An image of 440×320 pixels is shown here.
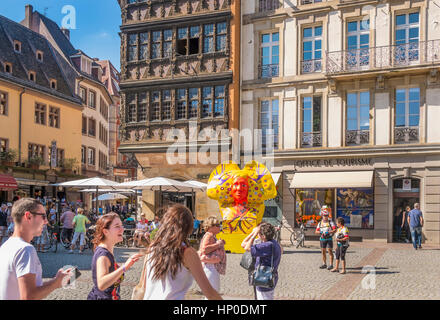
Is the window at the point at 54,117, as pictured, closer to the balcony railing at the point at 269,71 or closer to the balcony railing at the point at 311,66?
the balcony railing at the point at 269,71

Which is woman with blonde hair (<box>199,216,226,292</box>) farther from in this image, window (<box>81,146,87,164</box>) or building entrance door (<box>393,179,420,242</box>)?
window (<box>81,146,87,164</box>)

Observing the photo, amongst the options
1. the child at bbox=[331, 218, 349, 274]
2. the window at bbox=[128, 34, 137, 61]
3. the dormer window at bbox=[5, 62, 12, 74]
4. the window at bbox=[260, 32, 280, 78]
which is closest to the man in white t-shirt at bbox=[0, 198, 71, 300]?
the child at bbox=[331, 218, 349, 274]

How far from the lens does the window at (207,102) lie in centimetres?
2525

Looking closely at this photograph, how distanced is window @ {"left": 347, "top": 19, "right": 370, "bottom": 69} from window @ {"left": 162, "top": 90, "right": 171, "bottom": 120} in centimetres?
858

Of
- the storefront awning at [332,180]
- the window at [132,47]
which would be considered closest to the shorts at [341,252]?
the storefront awning at [332,180]

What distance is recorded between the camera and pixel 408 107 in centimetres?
2194

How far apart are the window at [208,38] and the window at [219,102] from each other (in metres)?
1.91

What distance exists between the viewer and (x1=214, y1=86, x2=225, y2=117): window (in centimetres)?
2498

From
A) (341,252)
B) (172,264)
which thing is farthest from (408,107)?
(172,264)

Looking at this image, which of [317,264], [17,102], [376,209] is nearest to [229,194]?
[317,264]

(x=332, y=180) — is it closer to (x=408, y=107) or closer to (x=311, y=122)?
(x=311, y=122)

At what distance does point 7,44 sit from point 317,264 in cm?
2993

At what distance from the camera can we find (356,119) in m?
22.9

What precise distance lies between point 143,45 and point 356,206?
1277cm
